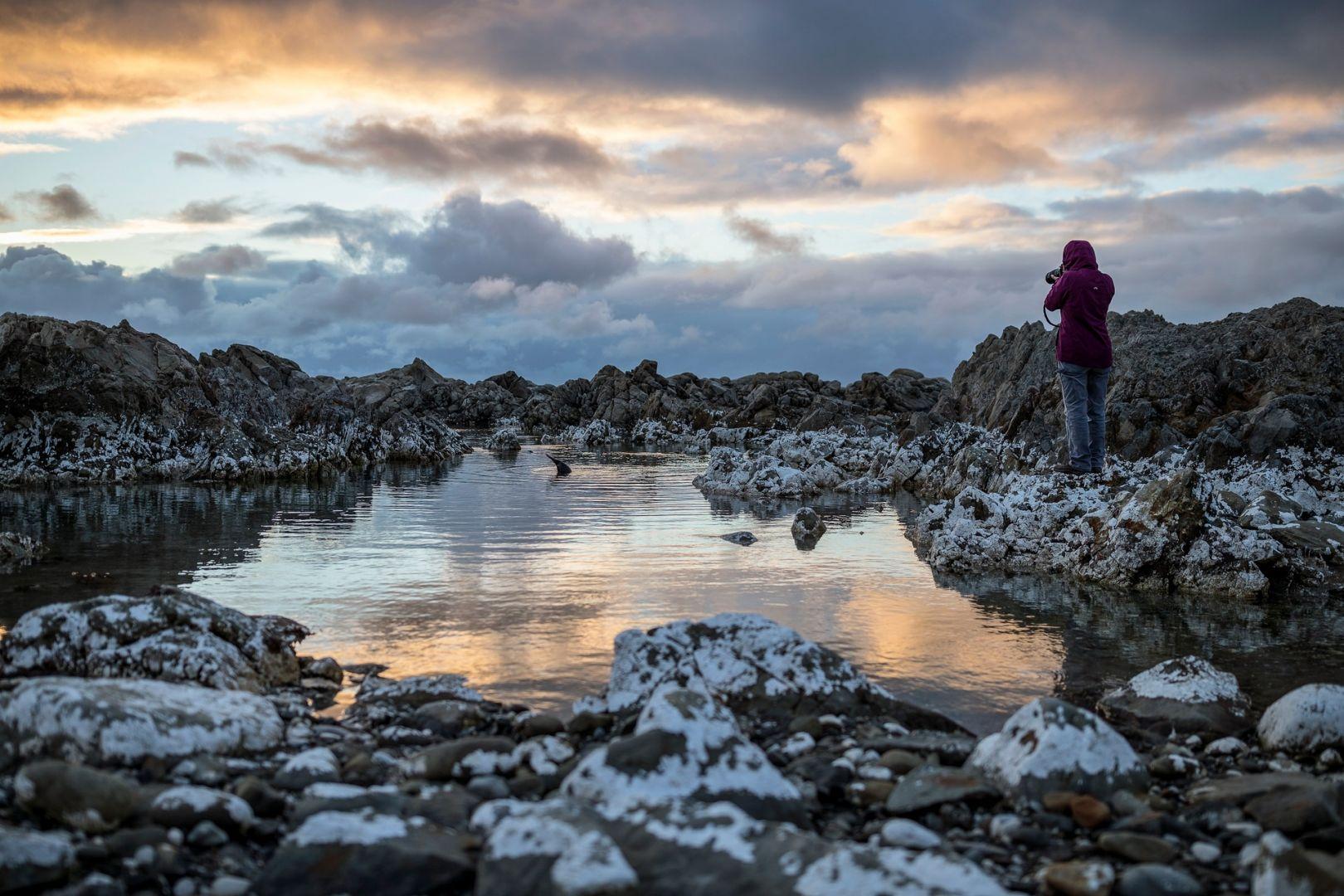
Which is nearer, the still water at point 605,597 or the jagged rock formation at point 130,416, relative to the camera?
the still water at point 605,597

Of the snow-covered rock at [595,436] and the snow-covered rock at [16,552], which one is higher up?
the snow-covered rock at [595,436]

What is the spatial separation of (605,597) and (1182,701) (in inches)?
244

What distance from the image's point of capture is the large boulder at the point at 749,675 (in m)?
6.69

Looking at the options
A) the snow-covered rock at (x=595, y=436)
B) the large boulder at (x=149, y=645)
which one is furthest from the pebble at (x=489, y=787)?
the snow-covered rock at (x=595, y=436)

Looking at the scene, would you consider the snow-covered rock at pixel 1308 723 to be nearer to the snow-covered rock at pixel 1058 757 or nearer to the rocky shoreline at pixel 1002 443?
the snow-covered rock at pixel 1058 757

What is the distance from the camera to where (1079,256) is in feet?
46.2

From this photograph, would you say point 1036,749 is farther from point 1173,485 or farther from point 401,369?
point 401,369

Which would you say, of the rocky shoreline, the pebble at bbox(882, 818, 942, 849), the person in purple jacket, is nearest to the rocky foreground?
the pebble at bbox(882, 818, 942, 849)

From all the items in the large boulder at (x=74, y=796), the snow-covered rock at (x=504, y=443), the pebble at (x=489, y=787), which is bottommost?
the pebble at (x=489, y=787)

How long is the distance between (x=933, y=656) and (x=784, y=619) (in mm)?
1853

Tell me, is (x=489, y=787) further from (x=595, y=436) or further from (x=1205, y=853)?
(x=595, y=436)

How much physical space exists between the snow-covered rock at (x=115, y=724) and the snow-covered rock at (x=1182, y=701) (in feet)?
19.3

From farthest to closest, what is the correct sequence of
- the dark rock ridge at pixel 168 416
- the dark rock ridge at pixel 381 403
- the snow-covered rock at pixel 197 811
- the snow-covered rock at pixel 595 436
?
the snow-covered rock at pixel 595 436
the dark rock ridge at pixel 168 416
the dark rock ridge at pixel 381 403
the snow-covered rock at pixel 197 811

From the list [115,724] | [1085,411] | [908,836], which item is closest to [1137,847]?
[908,836]
